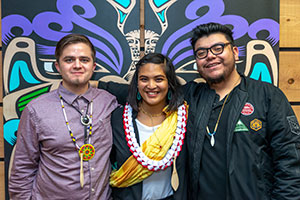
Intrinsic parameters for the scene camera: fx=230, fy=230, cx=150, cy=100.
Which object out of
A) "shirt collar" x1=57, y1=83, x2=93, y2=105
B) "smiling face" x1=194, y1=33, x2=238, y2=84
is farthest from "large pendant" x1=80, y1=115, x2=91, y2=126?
"smiling face" x1=194, y1=33, x2=238, y2=84

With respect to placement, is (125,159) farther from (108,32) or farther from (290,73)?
(290,73)

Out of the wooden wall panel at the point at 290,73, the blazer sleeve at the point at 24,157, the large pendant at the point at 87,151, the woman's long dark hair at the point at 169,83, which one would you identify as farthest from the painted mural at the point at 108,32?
the large pendant at the point at 87,151

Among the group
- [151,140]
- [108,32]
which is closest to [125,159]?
[151,140]

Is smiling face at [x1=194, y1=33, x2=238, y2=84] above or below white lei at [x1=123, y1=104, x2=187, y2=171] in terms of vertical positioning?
above

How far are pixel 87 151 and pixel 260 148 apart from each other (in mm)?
938

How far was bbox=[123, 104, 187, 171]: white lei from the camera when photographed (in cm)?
130

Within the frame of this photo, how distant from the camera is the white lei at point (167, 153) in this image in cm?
130

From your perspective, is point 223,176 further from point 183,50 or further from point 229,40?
point 183,50

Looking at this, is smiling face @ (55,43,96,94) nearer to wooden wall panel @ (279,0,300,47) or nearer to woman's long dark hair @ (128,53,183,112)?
woman's long dark hair @ (128,53,183,112)

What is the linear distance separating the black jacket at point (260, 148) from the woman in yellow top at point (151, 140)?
0.39 feet

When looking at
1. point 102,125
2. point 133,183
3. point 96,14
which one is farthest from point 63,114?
point 96,14

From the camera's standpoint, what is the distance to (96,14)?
68.2 inches

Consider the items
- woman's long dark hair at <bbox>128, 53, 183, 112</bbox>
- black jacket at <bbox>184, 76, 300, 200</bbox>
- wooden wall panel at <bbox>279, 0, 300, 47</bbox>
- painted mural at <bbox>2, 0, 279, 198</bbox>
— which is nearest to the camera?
black jacket at <bbox>184, 76, 300, 200</bbox>

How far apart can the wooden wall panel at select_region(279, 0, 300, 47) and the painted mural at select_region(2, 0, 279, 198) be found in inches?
3.5
